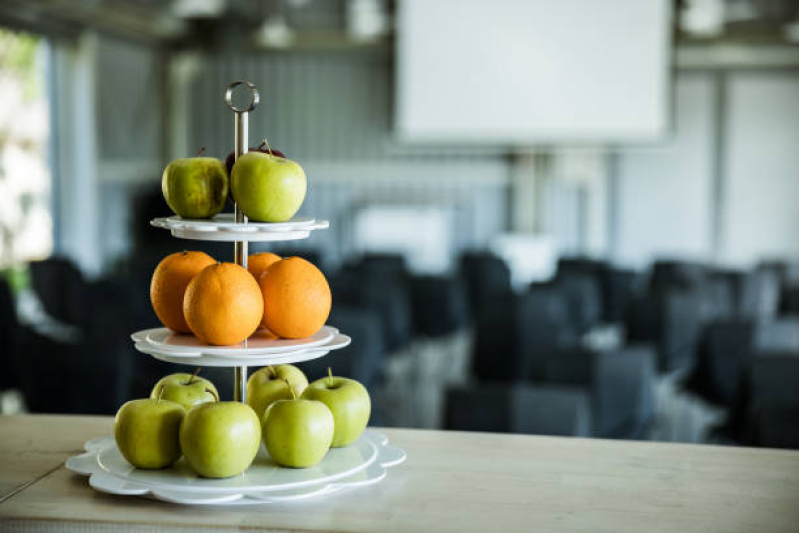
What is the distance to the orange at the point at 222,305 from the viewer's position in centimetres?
138

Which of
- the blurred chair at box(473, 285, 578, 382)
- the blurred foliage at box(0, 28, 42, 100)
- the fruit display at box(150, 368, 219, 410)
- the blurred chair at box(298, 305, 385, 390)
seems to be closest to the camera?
the fruit display at box(150, 368, 219, 410)

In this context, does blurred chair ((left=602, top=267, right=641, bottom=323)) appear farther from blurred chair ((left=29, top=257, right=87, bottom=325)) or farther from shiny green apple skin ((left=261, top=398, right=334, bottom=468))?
shiny green apple skin ((left=261, top=398, right=334, bottom=468))

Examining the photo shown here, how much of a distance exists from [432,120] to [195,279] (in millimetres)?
9416

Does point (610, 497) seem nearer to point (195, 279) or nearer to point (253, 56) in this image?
point (195, 279)

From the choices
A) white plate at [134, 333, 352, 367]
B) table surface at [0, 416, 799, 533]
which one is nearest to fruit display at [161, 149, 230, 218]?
white plate at [134, 333, 352, 367]

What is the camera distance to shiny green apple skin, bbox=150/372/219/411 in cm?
150

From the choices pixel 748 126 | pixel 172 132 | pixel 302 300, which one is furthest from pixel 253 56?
pixel 302 300

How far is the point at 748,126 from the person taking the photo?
12641mm

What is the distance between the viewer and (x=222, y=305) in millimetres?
1373

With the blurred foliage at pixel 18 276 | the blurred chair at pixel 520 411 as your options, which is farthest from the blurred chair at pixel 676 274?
the blurred foliage at pixel 18 276

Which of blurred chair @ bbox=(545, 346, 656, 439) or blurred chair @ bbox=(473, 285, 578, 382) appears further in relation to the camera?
blurred chair @ bbox=(473, 285, 578, 382)

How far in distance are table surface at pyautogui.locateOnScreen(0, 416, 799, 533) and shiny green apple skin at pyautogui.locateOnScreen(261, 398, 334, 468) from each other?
Answer: 84 millimetres

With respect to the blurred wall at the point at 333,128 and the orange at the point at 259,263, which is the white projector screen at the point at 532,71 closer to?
the blurred wall at the point at 333,128

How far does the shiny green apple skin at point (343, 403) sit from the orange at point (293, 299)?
0.10m
